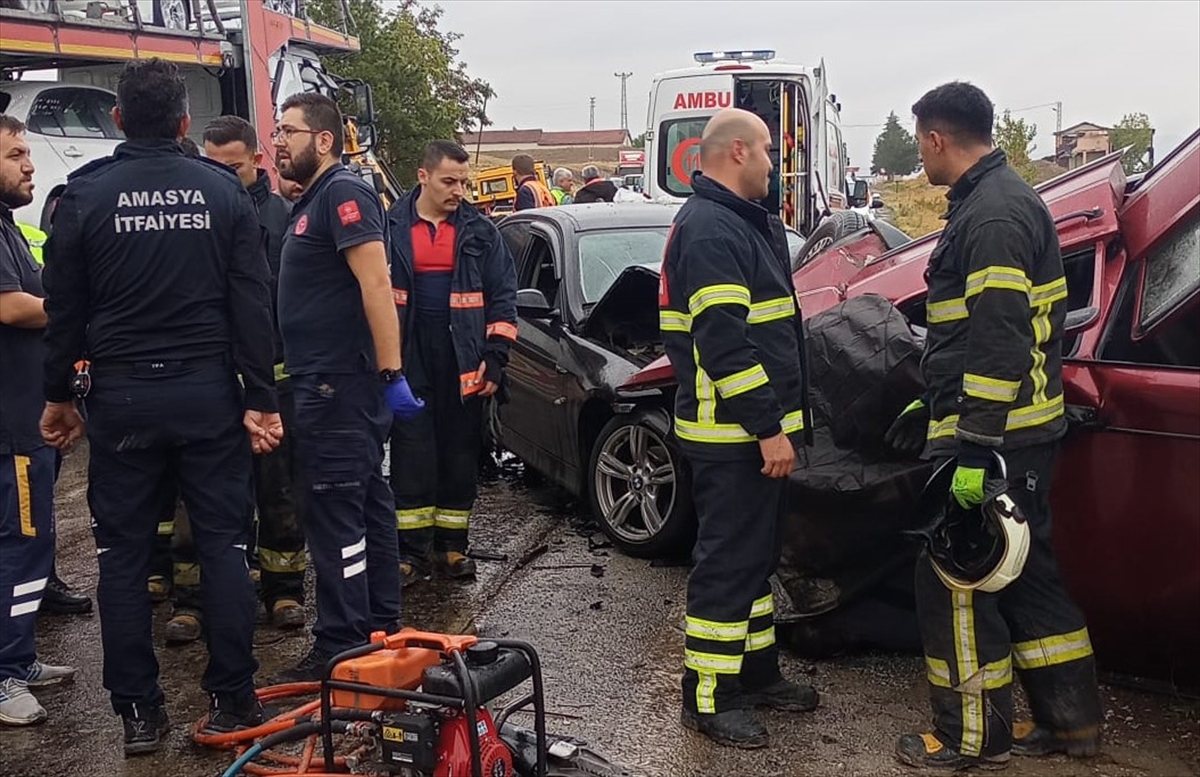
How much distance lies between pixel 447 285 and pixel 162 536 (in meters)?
1.66

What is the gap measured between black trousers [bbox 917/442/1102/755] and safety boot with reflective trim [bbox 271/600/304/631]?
257 centimetres

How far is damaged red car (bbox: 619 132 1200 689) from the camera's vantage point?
10.9 feet

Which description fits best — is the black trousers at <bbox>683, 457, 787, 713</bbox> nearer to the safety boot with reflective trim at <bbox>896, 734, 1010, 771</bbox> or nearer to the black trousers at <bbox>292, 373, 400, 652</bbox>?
the safety boot with reflective trim at <bbox>896, 734, 1010, 771</bbox>

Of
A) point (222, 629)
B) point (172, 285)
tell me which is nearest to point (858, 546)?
point (222, 629)

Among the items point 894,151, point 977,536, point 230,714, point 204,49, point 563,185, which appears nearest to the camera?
point 977,536

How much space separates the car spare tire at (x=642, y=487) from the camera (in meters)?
5.11

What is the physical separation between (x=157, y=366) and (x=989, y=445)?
2449 mm

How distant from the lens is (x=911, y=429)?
12.0 ft

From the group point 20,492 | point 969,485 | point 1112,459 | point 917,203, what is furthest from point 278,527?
point 917,203

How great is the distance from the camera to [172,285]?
3.47 meters

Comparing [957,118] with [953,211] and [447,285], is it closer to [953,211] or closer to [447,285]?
[953,211]

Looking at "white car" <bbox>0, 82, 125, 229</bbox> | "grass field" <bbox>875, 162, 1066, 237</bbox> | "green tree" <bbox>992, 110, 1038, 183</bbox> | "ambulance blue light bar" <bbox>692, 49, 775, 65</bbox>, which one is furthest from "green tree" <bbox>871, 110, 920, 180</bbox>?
"white car" <bbox>0, 82, 125, 229</bbox>

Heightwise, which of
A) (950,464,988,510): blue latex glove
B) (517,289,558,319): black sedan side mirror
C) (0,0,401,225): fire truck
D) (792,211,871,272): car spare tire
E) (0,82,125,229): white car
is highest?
(0,0,401,225): fire truck

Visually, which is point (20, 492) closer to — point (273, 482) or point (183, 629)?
point (183, 629)
